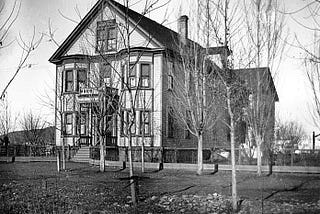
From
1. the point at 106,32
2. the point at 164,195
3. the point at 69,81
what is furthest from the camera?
the point at 69,81

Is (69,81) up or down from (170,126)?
up

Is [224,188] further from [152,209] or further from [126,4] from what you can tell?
[126,4]

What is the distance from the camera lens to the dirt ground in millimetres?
5887

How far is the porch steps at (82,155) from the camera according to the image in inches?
586

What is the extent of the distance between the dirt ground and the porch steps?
4.50m

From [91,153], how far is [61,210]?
862cm

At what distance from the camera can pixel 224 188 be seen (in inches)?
316

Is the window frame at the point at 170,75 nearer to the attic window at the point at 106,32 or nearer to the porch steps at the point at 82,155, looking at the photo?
the porch steps at the point at 82,155

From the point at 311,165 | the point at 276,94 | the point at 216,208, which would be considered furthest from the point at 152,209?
the point at 276,94

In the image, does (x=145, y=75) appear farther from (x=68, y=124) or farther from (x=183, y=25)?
(x=183, y=25)

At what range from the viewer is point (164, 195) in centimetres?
755

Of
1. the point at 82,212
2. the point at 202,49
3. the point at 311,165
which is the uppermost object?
the point at 202,49

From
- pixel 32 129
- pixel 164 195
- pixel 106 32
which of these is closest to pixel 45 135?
pixel 32 129

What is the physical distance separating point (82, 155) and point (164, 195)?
27.3ft
